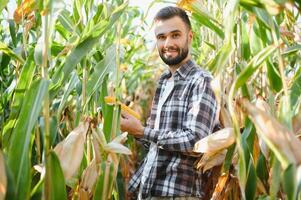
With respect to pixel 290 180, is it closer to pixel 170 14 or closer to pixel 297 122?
pixel 297 122

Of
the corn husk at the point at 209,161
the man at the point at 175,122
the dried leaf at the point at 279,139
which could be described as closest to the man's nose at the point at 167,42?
the man at the point at 175,122

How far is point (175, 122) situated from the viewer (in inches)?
54.1

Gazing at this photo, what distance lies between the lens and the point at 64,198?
2.88ft

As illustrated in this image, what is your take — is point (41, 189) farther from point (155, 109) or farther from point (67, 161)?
point (155, 109)

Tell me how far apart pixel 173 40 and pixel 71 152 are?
2.07 ft

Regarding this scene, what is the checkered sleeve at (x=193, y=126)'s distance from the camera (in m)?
1.28

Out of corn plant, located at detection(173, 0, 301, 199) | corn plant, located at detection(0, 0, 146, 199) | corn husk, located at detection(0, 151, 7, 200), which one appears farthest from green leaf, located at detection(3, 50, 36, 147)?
corn plant, located at detection(173, 0, 301, 199)

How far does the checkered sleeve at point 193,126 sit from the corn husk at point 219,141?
29 centimetres

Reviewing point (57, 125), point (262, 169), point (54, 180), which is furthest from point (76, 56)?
point (262, 169)

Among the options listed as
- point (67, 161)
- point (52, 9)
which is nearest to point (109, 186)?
point (67, 161)

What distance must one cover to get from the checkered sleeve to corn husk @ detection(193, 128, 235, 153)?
0.95 feet

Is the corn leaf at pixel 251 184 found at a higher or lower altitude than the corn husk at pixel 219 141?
lower

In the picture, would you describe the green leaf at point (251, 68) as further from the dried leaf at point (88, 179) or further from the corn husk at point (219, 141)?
the dried leaf at point (88, 179)

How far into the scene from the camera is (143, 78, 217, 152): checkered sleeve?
4.19ft
